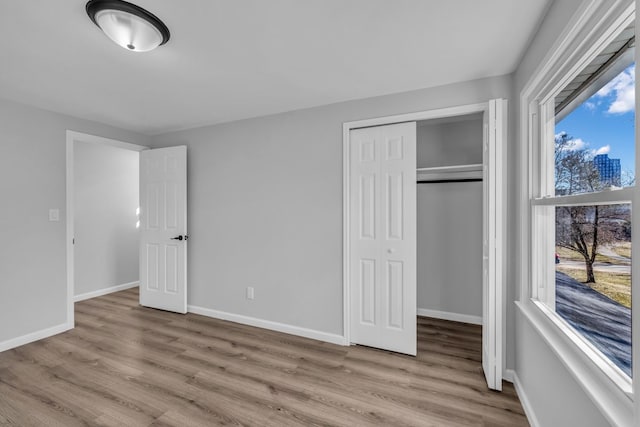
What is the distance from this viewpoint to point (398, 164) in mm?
2723

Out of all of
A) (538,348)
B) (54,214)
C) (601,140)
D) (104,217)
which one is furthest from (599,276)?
(104,217)

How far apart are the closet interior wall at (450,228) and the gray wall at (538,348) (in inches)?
46.1

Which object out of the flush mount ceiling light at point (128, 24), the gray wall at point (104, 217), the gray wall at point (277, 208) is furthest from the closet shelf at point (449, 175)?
the gray wall at point (104, 217)

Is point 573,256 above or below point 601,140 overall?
below

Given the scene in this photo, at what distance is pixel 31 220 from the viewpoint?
301 centimetres

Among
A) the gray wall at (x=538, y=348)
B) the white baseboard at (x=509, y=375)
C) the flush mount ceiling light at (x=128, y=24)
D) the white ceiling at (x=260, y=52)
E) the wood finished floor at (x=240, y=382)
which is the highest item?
the white ceiling at (x=260, y=52)

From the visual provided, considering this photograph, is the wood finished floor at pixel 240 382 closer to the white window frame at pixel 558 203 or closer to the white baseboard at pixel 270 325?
the white baseboard at pixel 270 325

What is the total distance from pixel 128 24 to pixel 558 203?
245 cm

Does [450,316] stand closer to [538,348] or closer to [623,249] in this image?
[538,348]

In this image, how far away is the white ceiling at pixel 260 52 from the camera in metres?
1.59

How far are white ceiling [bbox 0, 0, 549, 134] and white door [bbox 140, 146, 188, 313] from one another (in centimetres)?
98

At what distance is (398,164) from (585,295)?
1.68m

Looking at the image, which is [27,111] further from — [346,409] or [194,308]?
[346,409]

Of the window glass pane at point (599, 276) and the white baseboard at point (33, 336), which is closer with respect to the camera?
the window glass pane at point (599, 276)
